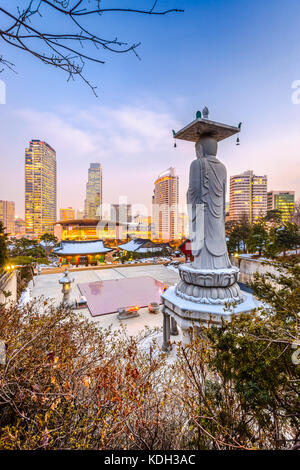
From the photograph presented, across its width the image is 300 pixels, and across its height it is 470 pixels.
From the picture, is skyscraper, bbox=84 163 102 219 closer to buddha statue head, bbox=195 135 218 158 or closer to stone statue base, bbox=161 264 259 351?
buddha statue head, bbox=195 135 218 158

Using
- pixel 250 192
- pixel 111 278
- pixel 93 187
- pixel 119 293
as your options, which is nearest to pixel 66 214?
pixel 93 187

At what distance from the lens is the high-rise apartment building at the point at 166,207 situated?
50.9 meters

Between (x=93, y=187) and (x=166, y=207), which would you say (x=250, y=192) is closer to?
(x=166, y=207)

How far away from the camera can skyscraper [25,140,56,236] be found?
48094 millimetres

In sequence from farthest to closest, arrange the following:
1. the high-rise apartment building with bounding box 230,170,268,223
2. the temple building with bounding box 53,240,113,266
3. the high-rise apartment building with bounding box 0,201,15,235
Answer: the high-rise apartment building with bounding box 230,170,268,223 → the high-rise apartment building with bounding box 0,201,15,235 → the temple building with bounding box 53,240,113,266

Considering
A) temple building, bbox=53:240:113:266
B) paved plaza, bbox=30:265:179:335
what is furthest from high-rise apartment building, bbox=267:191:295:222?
paved plaza, bbox=30:265:179:335

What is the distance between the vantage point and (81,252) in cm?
1975

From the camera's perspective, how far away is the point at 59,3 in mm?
1087

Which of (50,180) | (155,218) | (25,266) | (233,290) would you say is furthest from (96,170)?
(233,290)

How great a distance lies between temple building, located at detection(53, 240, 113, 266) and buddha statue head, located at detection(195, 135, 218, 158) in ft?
56.4

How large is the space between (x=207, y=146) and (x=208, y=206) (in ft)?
4.77

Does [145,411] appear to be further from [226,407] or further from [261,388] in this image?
[261,388]

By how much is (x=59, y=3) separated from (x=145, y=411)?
315 cm
